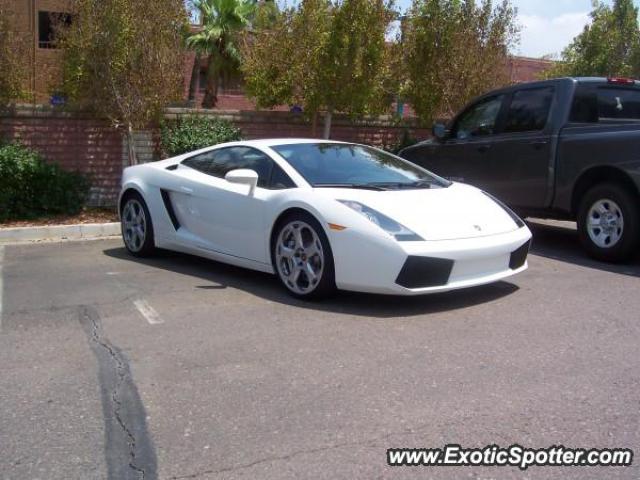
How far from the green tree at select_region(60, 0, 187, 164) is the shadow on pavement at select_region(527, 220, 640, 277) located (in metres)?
5.49

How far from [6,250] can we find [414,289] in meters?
A: 5.32

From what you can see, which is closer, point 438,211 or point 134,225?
point 438,211

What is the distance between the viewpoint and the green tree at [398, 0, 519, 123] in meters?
12.3

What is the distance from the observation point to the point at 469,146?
889 cm

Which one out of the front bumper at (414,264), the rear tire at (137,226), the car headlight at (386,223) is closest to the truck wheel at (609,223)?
the front bumper at (414,264)

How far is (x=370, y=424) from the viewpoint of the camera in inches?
137

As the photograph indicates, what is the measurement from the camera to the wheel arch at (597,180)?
710 cm

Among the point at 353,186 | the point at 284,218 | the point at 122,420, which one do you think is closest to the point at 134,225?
the point at 284,218

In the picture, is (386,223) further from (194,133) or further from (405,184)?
(194,133)

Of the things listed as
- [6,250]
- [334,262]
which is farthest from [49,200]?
[334,262]

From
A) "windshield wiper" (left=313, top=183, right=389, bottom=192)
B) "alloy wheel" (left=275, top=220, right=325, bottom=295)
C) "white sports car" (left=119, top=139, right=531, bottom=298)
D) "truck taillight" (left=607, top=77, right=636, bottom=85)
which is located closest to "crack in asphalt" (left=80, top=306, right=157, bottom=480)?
"alloy wheel" (left=275, top=220, right=325, bottom=295)

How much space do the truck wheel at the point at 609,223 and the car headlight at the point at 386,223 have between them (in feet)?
9.40

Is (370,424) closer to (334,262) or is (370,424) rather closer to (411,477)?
(411,477)

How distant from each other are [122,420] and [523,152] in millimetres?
5894
